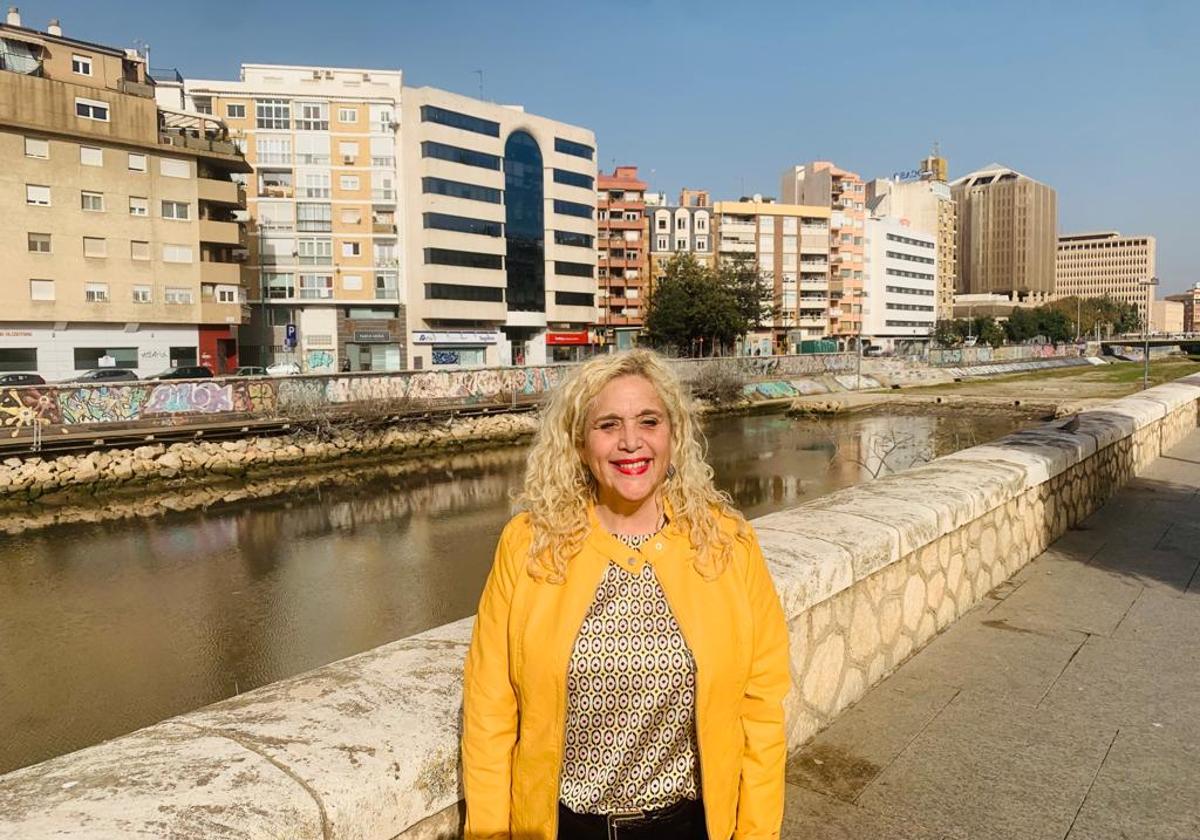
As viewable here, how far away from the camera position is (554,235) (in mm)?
69188

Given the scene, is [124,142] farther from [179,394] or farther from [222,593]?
[222,593]

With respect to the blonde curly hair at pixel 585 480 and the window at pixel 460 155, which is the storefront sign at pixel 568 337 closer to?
the window at pixel 460 155

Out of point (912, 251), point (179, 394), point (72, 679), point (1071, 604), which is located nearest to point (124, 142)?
point (179, 394)

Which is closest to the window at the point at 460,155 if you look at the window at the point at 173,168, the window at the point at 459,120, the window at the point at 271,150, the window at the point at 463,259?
the window at the point at 459,120

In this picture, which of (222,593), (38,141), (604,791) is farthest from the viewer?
(38,141)

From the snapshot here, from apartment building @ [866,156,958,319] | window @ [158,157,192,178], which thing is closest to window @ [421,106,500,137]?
window @ [158,157,192,178]

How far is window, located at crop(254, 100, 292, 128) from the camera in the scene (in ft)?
190

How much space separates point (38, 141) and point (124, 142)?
3606 millimetres

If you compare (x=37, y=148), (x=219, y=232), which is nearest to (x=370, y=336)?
(x=219, y=232)

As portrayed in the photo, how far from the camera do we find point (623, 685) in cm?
188

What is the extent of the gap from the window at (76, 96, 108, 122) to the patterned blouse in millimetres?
49016

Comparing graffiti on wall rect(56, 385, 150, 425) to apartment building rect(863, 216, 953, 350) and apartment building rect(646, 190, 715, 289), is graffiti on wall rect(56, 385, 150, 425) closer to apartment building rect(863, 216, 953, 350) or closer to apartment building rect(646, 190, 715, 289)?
apartment building rect(646, 190, 715, 289)

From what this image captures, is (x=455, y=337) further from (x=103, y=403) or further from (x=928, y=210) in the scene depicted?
(x=928, y=210)

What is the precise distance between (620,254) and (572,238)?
11.8m
